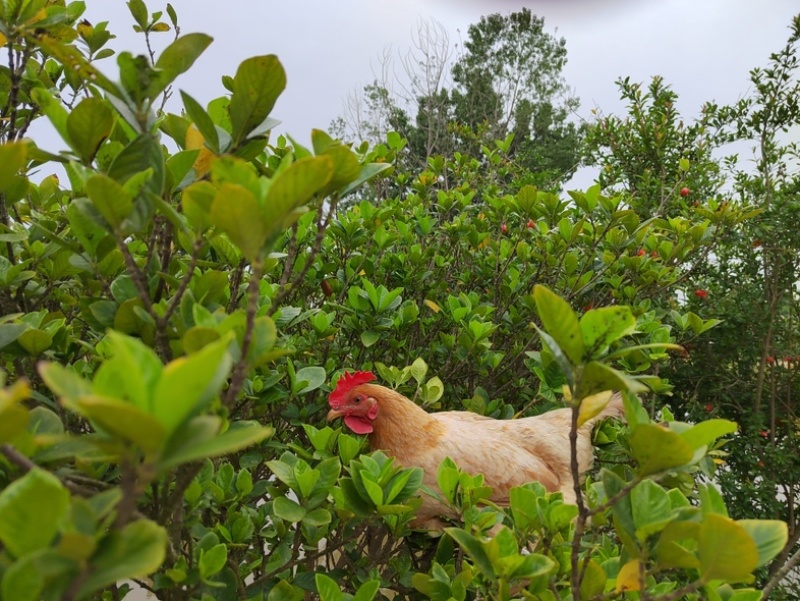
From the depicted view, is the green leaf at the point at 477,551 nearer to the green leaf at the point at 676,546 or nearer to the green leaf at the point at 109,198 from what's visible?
the green leaf at the point at 676,546

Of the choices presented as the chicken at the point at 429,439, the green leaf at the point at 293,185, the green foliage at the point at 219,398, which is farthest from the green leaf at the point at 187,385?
the chicken at the point at 429,439

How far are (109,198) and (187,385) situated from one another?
386mm

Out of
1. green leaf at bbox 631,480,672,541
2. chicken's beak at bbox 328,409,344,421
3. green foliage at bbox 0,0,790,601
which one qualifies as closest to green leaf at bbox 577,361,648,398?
green foliage at bbox 0,0,790,601

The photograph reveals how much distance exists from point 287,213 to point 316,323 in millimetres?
1243

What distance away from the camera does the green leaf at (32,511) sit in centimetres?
43

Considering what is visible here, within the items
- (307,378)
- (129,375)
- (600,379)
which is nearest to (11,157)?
(129,375)

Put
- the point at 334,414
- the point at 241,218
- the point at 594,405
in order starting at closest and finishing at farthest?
the point at 241,218 < the point at 594,405 < the point at 334,414

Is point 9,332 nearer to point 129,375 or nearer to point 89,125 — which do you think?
point 89,125

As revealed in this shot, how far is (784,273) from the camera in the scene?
348 centimetres

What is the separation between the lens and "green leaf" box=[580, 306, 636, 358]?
0.64m

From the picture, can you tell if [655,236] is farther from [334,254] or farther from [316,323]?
[316,323]

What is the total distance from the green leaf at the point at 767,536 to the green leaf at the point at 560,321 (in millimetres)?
284

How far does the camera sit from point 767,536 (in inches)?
26.6

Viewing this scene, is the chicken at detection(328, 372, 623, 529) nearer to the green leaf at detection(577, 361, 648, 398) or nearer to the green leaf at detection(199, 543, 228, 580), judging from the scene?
the green leaf at detection(199, 543, 228, 580)
